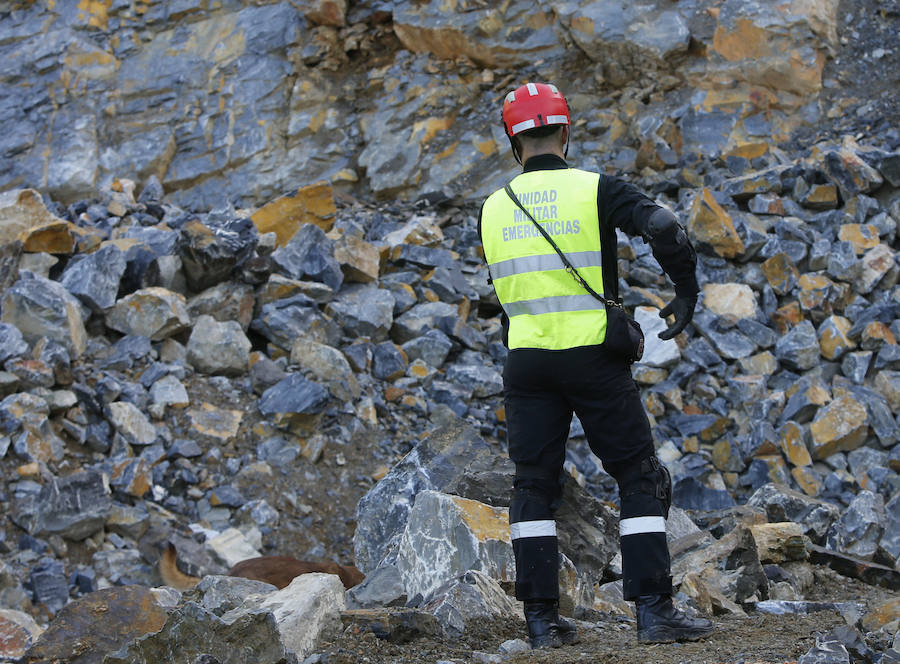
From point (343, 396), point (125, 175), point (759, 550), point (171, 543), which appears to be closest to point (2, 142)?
point (125, 175)

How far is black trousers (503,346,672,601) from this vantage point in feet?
8.71

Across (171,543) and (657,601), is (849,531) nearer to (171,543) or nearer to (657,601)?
(657,601)

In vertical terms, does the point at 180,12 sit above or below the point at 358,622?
above

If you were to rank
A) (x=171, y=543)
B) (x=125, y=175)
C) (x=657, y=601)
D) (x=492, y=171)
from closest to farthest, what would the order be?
(x=657, y=601) < (x=171, y=543) < (x=492, y=171) < (x=125, y=175)

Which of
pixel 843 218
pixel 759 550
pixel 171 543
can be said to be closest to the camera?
pixel 759 550

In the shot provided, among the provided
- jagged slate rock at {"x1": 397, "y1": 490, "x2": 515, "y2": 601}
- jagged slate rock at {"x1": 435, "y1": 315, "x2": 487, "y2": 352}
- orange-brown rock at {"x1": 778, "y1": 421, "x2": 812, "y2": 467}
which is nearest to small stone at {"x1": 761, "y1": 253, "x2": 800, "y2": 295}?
orange-brown rock at {"x1": 778, "y1": 421, "x2": 812, "y2": 467}

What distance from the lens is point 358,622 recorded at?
9.14ft

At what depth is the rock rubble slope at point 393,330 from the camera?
3.53m

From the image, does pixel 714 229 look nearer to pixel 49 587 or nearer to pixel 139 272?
pixel 139 272

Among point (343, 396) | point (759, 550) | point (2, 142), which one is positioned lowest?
point (759, 550)

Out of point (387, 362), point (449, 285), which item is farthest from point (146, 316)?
point (449, 285)

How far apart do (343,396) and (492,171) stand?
5.48 metres

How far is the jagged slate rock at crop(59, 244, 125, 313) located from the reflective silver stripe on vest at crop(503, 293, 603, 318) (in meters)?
4.95

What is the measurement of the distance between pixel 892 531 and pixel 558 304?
147 inches
